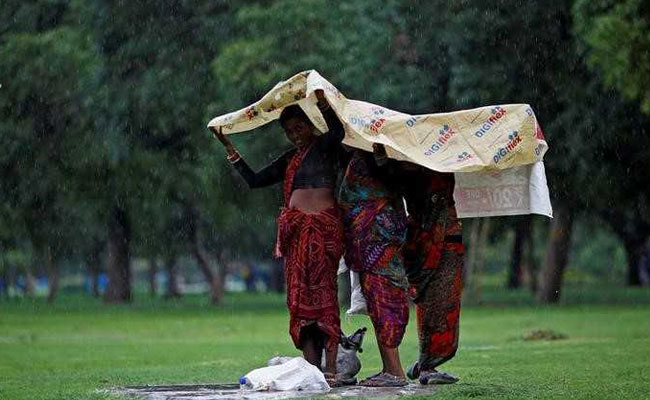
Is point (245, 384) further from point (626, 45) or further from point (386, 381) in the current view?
point (626, 45)

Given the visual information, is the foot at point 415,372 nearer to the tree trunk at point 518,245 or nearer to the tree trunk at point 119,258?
the tree trunk at point 518,245

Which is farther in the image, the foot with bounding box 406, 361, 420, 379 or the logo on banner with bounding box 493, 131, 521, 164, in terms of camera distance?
the foot with bounding box 406, 361, 420, 379

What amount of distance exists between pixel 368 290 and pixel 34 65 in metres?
28.2

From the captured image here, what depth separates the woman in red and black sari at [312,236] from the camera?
10711mm

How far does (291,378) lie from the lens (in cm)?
1047

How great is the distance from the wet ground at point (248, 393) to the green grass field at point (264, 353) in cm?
26

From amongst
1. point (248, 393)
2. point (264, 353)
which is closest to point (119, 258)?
point (264, 353)

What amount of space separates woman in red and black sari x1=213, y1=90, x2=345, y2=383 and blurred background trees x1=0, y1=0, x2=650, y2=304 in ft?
54.7

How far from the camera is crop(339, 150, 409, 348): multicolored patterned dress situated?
1077cm

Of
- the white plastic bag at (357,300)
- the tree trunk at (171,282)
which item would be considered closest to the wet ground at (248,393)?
the white plastic bag at (357,300)

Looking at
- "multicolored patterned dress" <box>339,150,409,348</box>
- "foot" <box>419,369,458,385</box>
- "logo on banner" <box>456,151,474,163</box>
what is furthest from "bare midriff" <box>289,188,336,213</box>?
"foot" <box>419,369,458,385</box>

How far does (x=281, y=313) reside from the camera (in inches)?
1436

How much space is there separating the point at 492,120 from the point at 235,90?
79.3 feet

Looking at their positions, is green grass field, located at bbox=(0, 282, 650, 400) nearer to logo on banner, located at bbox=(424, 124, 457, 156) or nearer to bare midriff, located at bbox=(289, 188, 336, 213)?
bare midriff, located at bbox=(289, 188, 336, 213)
